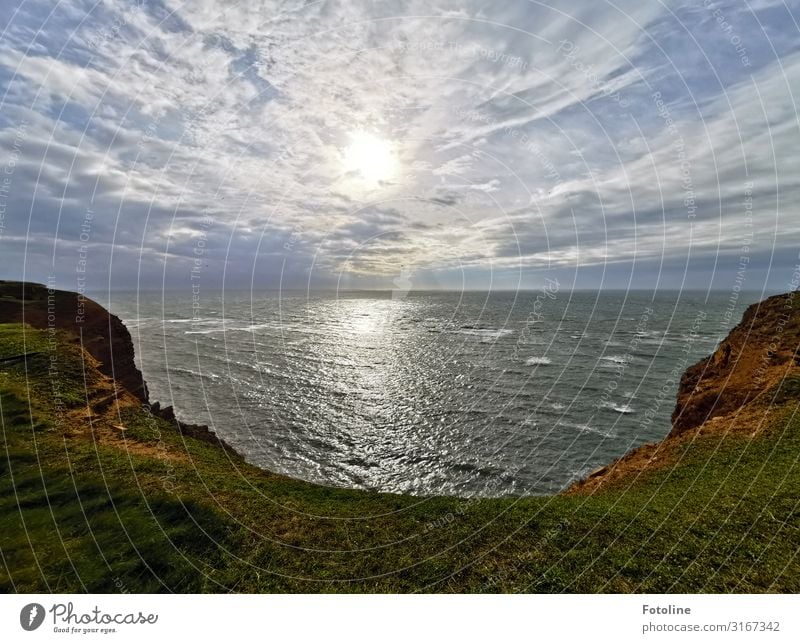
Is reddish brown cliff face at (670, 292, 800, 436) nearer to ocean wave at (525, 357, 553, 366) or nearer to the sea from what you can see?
the sea

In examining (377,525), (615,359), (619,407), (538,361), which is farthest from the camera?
(615,359)

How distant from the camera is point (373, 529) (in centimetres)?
1547

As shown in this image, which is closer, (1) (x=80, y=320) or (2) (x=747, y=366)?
(2) (x=747, y=366)

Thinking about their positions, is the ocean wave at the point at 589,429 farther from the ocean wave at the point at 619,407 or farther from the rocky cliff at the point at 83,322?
the rocky cliff at the point at 83,322

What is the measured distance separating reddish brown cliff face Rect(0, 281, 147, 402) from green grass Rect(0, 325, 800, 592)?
15980 mm

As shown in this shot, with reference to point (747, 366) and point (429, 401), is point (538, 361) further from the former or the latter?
point (747, 366)

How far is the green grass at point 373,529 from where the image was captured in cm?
1178

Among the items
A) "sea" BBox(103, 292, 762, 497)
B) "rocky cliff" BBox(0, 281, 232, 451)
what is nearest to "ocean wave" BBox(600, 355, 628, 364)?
"sea" BBox(103, 292, 762, 497)

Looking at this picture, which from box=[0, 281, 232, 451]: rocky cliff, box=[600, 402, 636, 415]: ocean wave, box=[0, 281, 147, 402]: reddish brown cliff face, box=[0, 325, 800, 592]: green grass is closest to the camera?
box=[0, 325, 800, 592]: green grass

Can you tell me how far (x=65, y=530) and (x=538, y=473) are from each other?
110 ft

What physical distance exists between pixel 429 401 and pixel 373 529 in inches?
1566

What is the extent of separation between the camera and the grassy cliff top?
1182 cm

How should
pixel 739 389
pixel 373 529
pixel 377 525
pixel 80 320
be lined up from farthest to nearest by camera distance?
pixel 80 320, pixel 739 389, pixel 377 525, pixel 373 529

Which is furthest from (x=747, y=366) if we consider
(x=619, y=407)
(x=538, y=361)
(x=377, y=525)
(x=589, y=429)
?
(x=538, y=361)
